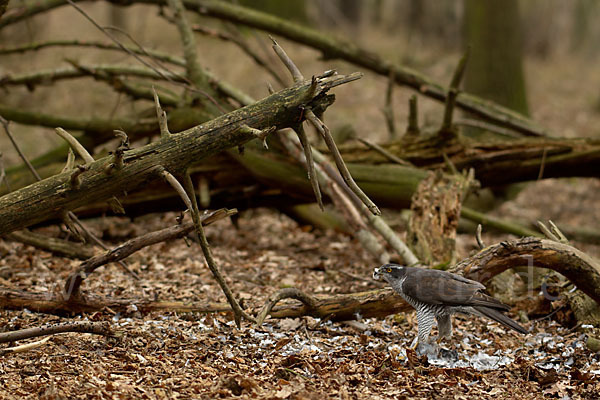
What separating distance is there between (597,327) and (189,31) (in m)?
4.96

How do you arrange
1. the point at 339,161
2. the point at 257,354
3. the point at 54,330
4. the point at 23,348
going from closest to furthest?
the point at 23,348, the point at 339,161, the point at 54,330, the point at 257,354

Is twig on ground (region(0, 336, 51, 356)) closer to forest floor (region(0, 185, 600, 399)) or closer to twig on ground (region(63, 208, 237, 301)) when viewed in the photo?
forest floor (region(0, 185, 600, 399))

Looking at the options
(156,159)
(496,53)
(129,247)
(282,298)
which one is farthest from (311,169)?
(496,53)

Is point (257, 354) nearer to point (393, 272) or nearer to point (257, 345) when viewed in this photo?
point (257, 345)

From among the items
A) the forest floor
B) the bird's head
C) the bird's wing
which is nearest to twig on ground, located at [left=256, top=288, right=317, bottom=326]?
the forest floor

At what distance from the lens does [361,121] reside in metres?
13.2

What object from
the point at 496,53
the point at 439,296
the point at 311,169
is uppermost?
the point at 311,169

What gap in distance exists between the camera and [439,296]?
3.57m

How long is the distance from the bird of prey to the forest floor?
0.33 meters

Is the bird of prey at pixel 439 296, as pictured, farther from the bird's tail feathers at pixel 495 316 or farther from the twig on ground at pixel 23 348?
the twig on ground at pixel 23 348

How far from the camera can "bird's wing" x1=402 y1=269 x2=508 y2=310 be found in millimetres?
3564

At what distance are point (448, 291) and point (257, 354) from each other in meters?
1.31

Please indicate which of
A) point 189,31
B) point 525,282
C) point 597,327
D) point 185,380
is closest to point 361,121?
point 189,31

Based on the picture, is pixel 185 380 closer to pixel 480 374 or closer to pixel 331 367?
pixel 331 367
